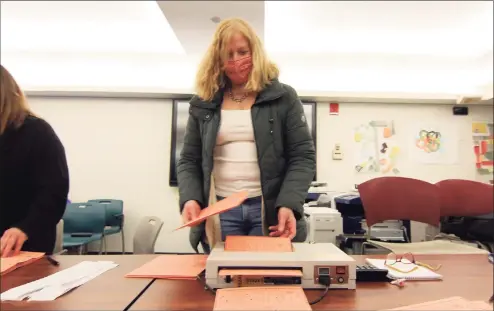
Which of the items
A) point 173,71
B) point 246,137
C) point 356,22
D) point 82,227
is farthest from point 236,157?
point 173,71

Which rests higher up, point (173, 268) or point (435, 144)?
point (435, 144)

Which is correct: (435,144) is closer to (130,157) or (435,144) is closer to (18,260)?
(18,260)

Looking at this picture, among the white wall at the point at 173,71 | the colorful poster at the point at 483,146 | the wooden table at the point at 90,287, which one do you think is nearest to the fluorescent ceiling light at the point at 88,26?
the white wall at the point at 173,71

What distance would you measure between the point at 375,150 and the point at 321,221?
0.21 metres

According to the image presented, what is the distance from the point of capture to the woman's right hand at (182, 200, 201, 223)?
60cm

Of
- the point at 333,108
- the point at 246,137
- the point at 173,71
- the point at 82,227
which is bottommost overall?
the point at 82,227

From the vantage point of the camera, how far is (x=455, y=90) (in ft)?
1.97

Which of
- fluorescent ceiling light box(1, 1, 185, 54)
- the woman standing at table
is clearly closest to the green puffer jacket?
the woman standing at table

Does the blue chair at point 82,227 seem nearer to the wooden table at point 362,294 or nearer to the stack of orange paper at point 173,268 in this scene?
the stack of orange paper at point 173,268

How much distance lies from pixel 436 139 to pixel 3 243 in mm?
654

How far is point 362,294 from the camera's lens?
442mm

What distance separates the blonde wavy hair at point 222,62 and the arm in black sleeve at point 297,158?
0.09m

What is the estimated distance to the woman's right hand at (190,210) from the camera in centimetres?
60

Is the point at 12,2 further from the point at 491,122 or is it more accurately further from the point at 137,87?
the point at 491,122
